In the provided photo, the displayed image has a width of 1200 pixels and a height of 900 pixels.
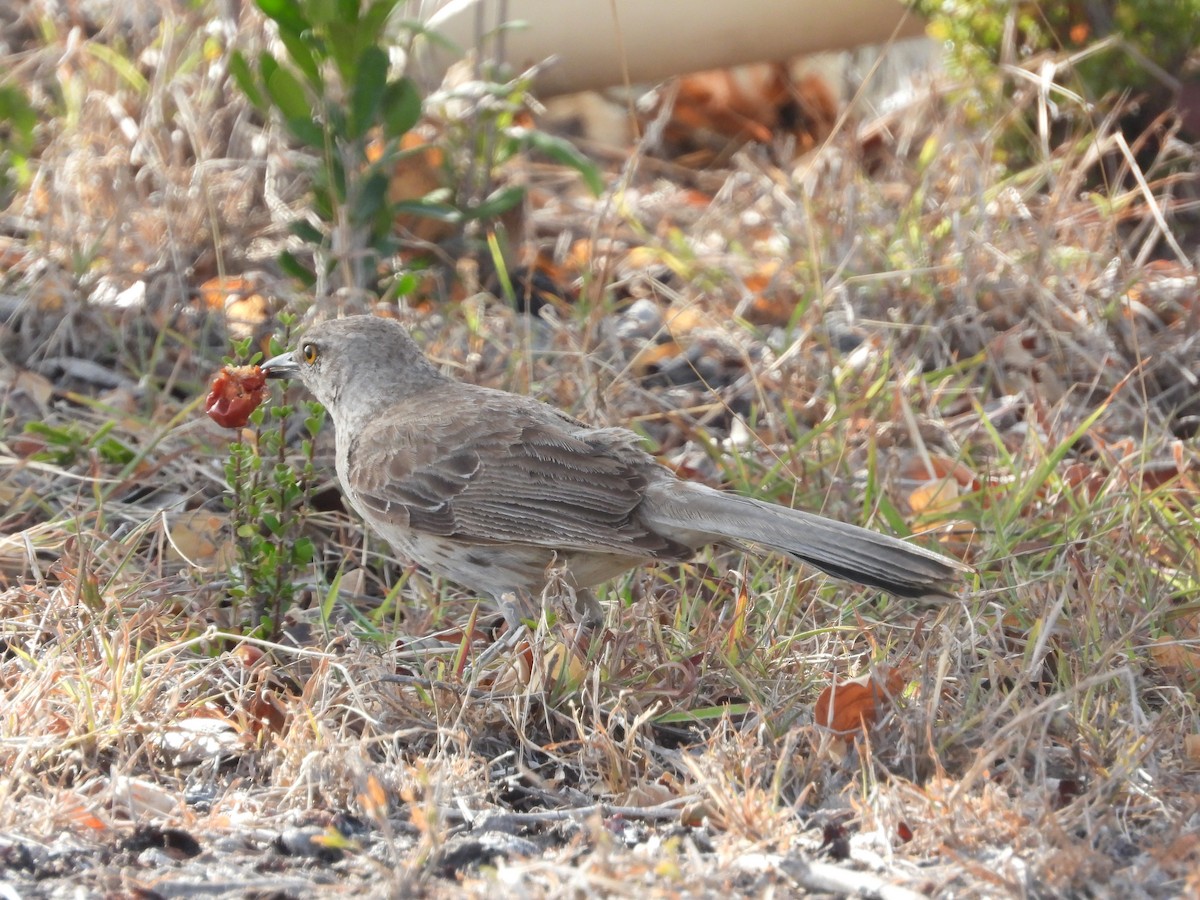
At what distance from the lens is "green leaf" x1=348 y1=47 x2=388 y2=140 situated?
530 centimetres

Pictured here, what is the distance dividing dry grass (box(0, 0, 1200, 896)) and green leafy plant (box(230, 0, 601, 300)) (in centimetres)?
37

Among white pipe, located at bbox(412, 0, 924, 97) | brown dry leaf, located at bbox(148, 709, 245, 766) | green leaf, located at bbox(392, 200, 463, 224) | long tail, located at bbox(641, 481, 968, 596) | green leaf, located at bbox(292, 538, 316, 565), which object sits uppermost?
white pipe, located at bbox(412, 0, 924, 97)

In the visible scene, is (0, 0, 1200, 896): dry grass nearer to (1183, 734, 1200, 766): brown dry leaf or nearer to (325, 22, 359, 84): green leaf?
(1183, 734, 1200, 766): brown dry leaf

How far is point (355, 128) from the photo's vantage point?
541cm

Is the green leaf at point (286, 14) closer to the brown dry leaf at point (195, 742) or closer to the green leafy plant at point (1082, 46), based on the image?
the brown dry leaf at point (195, 742)

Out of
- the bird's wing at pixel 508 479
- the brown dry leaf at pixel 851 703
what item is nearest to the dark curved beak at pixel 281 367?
the bird's wing at pixel 508 479

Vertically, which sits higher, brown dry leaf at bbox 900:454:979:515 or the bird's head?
the bird's head

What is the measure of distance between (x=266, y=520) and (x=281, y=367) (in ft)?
2.72

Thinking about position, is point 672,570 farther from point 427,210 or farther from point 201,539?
point 427,210

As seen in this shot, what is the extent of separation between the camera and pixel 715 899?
8.55ft

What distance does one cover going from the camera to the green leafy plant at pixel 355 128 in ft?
17.2

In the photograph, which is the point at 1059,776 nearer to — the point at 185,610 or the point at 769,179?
the point at 185,610

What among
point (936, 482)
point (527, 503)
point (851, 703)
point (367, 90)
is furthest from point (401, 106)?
point (851, 703)

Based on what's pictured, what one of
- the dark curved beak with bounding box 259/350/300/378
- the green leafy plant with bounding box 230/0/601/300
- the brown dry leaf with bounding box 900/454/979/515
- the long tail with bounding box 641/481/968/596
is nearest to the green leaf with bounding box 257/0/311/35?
the green leafy plant with bounding box 230/0/601/300
